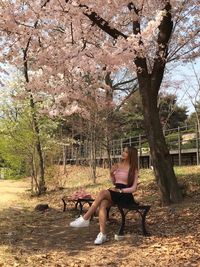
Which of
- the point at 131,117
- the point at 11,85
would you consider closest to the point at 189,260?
the point at 11,85

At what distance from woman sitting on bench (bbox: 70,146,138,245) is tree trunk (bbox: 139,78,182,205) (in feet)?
6.05

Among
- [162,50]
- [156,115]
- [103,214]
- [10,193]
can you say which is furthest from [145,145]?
[103,214]

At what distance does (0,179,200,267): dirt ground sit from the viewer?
5.27 m

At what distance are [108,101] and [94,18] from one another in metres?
7.40

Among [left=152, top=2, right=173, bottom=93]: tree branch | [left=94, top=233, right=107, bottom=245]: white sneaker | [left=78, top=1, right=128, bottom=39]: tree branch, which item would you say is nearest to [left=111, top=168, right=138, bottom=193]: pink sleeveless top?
[left=94, top=233, right=107, bottom=245]: white sneaker

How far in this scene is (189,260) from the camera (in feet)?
16.6

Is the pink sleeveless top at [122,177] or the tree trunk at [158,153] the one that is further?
the tree trunk at [158,153]

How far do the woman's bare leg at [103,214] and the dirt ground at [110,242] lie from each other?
0.22 m

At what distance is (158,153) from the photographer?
28.0 ft

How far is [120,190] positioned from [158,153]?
7.23ft

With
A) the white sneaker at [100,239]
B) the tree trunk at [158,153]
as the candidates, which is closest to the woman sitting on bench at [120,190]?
the white sneaker at [100,239]

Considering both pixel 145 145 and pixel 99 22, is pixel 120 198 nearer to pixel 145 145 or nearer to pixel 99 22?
pixel 99 22

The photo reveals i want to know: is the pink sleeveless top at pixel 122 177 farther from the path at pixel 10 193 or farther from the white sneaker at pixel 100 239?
the path at pixel 10 193

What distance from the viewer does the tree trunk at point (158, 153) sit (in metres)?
8.49
